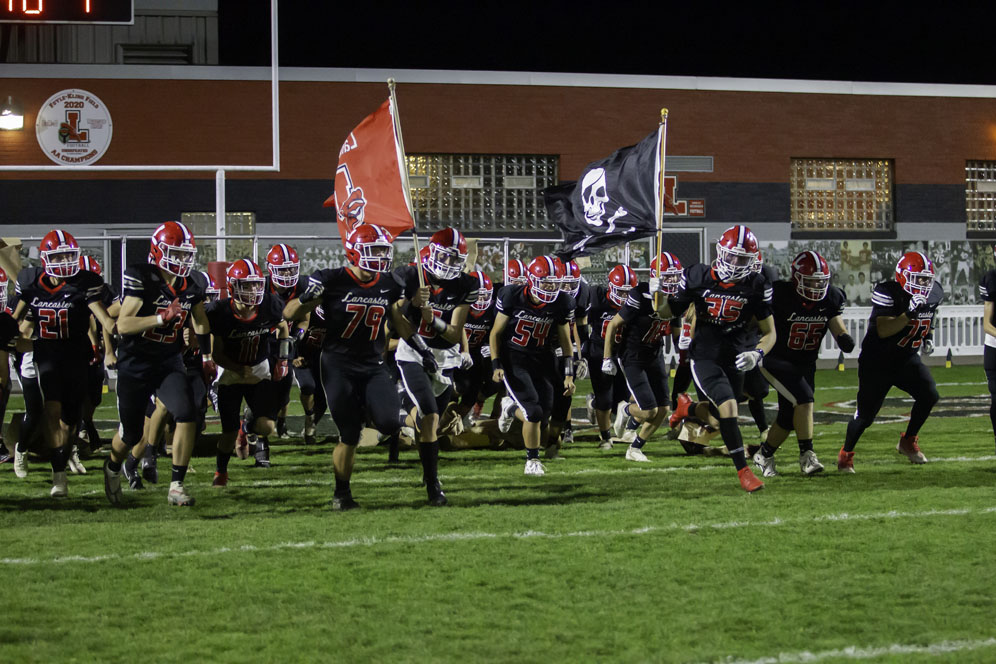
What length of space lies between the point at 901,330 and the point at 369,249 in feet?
14.2

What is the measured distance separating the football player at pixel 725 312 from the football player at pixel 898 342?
96cm

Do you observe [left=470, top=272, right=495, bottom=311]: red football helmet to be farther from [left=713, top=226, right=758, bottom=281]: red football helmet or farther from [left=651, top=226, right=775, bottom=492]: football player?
[left=713, top=226, right=758, bottom=281]: red football helmet

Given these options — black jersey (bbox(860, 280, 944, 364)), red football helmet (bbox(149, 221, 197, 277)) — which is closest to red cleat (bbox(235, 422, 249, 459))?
red football helmet (bbox(149, 221, 197, 277))

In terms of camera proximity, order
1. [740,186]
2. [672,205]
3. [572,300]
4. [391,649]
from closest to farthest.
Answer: [391,649] < [572,300] < [672,205] < [740,186]

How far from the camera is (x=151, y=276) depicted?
8062 mm

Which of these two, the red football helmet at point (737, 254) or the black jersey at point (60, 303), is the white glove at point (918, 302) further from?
the black jersey at point (60, 303)

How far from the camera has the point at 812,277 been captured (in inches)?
362

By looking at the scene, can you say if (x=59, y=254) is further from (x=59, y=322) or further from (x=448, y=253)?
(x=448, y=253)

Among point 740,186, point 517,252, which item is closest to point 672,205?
point 740,186

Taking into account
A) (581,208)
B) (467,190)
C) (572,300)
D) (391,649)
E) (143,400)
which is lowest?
(391,649)

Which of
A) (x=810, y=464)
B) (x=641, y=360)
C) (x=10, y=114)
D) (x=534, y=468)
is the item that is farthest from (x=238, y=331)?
(x=10, y=114)

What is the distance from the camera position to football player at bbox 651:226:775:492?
8.83m

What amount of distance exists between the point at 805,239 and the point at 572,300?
55.6 ft

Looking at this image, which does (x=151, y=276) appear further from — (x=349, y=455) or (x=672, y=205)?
(x=672, y=205)
